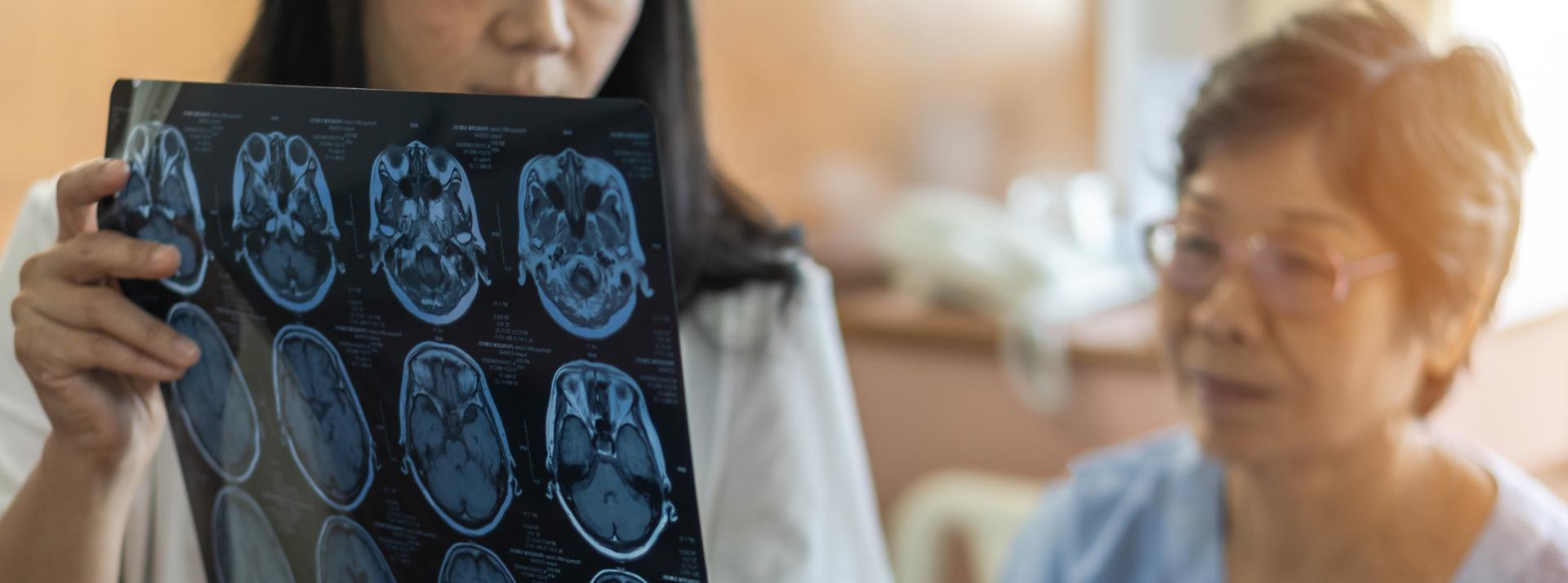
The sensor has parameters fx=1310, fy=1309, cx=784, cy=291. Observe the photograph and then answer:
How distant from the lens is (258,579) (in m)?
0.54

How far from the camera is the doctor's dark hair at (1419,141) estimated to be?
0.56m

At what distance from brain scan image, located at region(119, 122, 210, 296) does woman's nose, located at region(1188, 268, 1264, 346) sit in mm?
476

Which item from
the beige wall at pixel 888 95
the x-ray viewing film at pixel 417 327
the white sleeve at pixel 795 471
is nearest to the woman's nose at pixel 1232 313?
the white sleeve at pixel 795 471

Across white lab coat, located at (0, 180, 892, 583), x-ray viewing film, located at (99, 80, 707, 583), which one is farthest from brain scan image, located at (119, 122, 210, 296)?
white lab coat, located at (0, 180, 892, 583)

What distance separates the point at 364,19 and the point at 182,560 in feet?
0.80

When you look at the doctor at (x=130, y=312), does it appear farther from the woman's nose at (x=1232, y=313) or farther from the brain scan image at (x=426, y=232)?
the woman's nose at (x=1232, y=313)

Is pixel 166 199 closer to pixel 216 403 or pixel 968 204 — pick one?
pixel 216 403

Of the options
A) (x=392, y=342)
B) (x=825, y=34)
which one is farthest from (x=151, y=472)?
(x=825, y=34)

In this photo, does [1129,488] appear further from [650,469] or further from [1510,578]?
[650,469]

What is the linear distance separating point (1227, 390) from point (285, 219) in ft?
1.60

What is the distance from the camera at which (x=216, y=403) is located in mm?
531

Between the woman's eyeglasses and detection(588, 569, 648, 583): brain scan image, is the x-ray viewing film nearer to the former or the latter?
detection(588, 569, 648, 583): brain scan image

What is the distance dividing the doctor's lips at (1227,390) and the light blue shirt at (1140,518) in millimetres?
69

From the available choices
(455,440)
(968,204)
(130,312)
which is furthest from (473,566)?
(968,204)
